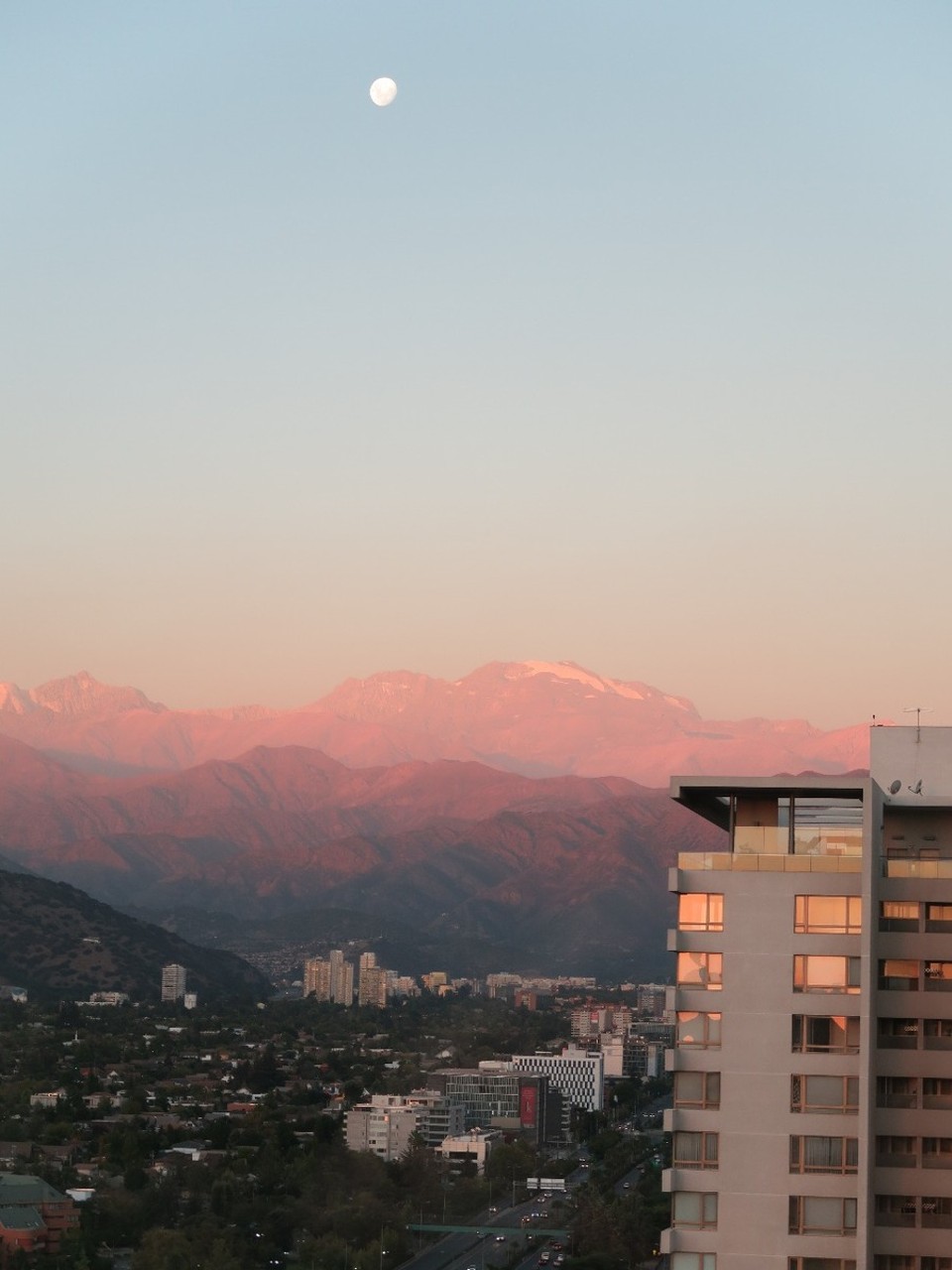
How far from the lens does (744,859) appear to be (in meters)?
23.5

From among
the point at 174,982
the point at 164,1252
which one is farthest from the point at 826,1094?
the point at 174,982

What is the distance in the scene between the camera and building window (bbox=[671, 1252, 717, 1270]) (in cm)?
2302

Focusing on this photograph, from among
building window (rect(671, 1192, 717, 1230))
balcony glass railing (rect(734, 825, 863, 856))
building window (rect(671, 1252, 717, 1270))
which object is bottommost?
building window (rect(671, 1252, 717, 1270))

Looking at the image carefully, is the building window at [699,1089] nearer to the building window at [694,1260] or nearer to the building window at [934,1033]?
the building window at [694,1260]

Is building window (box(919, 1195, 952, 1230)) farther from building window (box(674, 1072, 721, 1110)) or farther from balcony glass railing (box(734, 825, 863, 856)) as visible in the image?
balcony glass railing (box(734, 825, 863, 856))

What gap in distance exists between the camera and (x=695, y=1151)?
2325cm

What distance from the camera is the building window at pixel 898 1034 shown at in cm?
2353

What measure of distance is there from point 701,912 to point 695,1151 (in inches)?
104

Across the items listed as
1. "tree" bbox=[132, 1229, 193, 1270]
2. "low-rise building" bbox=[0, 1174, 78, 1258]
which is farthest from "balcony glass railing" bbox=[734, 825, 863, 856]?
"low-rise building" bbox=[0, 1174, 78, 1258]

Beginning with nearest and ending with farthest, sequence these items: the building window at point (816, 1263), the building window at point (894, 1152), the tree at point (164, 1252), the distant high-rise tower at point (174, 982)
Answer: the building window at point (816, 1263) → the building window at point (894, 1152) → the tree at point (164, 1252) → the distant high-rise tower at point (174, 982)

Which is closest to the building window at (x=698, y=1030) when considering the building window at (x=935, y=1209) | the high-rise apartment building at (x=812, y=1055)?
the high-rise apartment building at (x=812, y=1055)

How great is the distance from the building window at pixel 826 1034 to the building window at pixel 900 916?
3.77 ft

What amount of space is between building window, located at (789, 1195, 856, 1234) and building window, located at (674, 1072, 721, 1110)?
4.53 ft

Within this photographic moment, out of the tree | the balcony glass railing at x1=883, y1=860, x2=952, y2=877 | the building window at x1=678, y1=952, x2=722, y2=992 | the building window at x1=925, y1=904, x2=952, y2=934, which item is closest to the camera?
the building window at x1=678, y1=952, x2=722, y2=992
